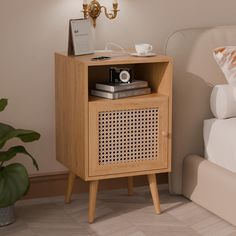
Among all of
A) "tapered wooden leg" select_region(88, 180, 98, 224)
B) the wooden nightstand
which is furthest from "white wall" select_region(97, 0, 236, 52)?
"tapered wooden leg" select_region(88, 180, 98, 224)

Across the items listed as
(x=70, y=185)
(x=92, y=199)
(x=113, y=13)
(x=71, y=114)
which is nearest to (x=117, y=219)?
(x=92, y=199)

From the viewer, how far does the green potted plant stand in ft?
10.5

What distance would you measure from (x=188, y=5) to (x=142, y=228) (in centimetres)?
136

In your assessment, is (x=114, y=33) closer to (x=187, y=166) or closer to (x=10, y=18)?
(x=10, y=18)

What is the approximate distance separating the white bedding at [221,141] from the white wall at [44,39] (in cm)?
60

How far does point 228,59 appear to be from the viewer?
3510 millimetres

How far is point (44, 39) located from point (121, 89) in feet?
1.87

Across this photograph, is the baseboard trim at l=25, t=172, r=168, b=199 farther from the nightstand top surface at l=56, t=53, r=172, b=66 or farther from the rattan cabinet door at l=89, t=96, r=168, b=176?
the nightstand top surface at l=56, t=53, r=172, b=66

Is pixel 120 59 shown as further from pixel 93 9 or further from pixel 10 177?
pixel 10 177

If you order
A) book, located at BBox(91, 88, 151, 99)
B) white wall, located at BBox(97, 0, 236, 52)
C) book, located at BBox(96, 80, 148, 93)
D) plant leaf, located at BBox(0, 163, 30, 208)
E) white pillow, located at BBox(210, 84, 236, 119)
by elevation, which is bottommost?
plant leaf, located at BBox(0, 163, 30, 208)

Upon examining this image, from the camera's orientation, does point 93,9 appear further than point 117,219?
Yes

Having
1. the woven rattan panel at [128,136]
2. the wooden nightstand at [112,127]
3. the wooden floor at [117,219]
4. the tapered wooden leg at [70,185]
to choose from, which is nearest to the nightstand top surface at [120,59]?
the wooden nightstand at [112,127]

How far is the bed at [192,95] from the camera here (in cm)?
364

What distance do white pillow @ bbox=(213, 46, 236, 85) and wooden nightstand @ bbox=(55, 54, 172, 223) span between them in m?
0.31
